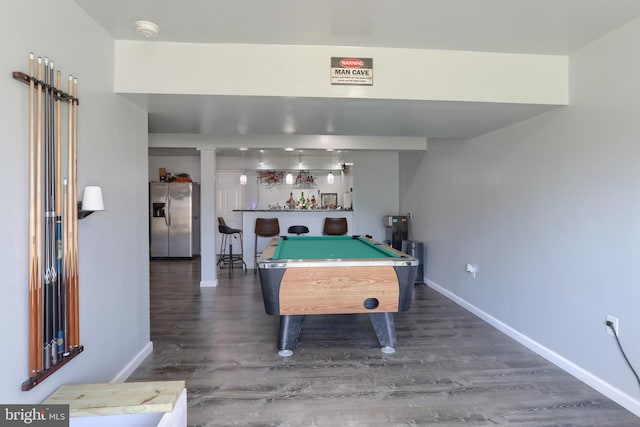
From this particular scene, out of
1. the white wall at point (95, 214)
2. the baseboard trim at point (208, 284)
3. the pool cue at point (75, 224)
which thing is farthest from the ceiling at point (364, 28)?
the baseboard trim at point (208, 284)

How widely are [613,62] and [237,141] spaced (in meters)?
4.19

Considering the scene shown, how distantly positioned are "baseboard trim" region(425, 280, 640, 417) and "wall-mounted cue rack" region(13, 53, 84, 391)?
3146 mm

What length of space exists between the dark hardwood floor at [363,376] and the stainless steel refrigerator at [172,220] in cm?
392

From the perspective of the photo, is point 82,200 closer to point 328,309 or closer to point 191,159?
point 328,309

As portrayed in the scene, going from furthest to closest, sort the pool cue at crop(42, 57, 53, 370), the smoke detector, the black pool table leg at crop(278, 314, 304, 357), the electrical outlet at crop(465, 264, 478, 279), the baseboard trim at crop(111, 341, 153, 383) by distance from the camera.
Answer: the electrical outlet at crop(465, 264, 478, 279) < the black pool table leg at crop(278, 314, 304, 357) < the baseboard trim at crop(111, 341, 153, 383) < the smoke detector < the pool cue at crop(42, 57, 53, 370)

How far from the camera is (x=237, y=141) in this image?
4988mm

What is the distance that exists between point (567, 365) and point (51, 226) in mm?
3359

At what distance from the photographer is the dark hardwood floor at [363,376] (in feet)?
6.48

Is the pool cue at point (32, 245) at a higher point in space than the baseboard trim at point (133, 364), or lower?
higher

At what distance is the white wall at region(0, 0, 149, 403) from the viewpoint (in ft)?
4.50

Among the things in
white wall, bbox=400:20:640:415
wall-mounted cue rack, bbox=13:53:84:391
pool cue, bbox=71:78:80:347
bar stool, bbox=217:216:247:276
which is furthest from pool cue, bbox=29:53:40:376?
bar stool, bbox=217:216:247:276

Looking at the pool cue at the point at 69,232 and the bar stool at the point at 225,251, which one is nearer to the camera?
the pool cue at the point at 69,232

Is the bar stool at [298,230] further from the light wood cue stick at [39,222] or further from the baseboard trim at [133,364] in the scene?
the light wood cue stick at [39,222]

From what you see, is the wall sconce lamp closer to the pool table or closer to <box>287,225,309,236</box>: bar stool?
the pool table
